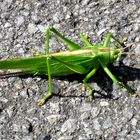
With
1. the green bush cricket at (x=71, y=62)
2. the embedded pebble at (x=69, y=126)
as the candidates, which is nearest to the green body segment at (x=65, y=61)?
the green bush cricket at (x=71, y=62)

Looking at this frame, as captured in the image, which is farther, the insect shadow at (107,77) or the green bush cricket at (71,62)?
the insect shadow at (107,77)

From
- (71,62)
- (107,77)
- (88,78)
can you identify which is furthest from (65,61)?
(107,77)

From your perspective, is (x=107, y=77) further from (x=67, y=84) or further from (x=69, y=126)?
(x=69, y=126)

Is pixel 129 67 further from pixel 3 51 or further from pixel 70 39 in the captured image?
pixel 3 51

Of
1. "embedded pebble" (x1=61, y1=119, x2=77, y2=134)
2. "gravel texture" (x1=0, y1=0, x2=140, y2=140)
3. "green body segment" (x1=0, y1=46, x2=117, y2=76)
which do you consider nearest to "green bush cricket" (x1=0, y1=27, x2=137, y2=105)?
"green body segment" (x1=0, y1=46, x2=117, y2=76)

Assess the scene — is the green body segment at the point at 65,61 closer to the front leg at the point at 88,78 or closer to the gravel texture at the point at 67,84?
the front leg at the point at 88,78

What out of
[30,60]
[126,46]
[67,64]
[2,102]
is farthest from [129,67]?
[2,102]

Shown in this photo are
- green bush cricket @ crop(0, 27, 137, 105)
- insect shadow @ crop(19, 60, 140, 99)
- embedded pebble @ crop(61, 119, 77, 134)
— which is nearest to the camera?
embedded pebble @ crop(61, 119, 77, 134)

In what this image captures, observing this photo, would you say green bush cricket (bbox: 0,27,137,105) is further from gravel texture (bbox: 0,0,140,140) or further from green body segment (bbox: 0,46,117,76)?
gravel texture (bbox: 0,0,140,140)
